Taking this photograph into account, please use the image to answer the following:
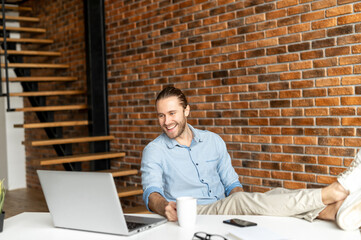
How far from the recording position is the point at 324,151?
3102mm

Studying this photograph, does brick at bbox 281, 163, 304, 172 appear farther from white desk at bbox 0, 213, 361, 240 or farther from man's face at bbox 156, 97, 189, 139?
white desk at bbox 0, 213, 361, 240

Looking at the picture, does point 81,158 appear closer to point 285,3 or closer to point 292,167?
point 292,167

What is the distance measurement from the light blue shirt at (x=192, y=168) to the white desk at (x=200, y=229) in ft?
2.51

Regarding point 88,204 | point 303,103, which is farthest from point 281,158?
point 88,204

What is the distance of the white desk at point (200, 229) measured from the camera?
143cm

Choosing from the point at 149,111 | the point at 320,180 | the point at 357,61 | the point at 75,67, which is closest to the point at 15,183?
the point at 75,67

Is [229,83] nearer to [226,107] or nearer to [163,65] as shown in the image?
[226,107]

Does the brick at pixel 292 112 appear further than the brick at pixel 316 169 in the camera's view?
Yes

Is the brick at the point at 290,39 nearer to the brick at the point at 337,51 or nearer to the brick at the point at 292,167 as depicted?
the brick at the point at 337,51

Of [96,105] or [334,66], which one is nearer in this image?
[334,66]

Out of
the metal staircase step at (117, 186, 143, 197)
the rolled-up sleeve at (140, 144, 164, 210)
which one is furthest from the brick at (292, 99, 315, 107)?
the metal staircase step at (117, 186, 143, 197)

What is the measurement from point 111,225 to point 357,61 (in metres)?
2.05

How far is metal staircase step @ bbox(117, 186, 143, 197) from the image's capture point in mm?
4367

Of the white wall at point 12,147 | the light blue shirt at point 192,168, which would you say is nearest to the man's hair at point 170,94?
the light blue shirt at point 192,168
